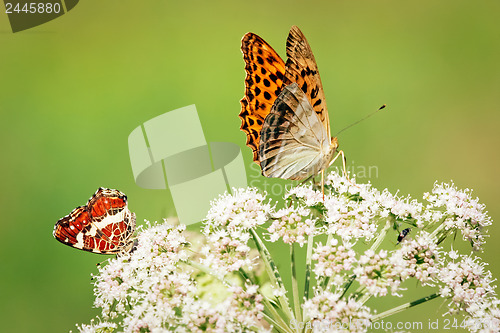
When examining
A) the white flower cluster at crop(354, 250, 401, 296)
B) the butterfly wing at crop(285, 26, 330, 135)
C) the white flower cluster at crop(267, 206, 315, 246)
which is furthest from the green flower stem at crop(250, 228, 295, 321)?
the butterfly wing at crop(285, 26, 330, 135)

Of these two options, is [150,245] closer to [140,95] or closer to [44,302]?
[44,302]

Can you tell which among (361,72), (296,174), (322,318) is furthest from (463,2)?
(322,318)

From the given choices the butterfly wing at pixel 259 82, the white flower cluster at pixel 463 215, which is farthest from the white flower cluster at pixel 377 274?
the butterfly wing at pixel 259 82

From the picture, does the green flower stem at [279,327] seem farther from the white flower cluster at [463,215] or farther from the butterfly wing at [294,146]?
the white flower cluster at [463,215]

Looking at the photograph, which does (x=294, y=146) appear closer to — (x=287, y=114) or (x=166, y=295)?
(x=287, y=114)

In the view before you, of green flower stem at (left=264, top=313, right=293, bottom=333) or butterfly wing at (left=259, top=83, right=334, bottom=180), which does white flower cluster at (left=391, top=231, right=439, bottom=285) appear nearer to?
green flower stem at (left=264, top=313, right=293, bottom=333)

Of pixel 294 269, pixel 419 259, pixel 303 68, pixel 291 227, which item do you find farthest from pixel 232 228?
pixel 303 68
